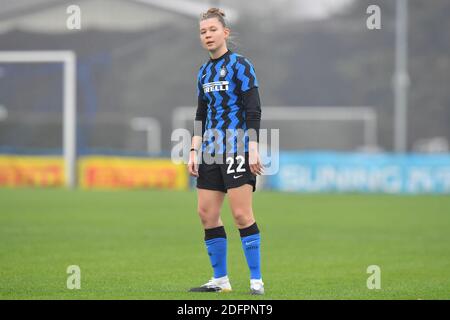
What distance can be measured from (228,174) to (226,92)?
67 cm

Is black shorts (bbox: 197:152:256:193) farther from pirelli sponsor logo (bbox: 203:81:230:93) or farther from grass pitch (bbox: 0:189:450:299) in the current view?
grass pitch (bbox: 0:189:450:299)

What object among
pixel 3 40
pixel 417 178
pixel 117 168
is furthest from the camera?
pixel 3 40

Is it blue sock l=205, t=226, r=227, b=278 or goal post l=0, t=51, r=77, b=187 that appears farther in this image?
goal post l=0, t=51, r=77, b=187

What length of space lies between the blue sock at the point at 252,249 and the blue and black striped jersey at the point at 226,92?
2.22 feet

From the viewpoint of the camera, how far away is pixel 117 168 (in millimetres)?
28484

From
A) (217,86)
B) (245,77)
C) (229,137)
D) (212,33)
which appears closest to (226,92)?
(217,86)

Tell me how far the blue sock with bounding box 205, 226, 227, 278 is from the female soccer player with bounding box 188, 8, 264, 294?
0.14m

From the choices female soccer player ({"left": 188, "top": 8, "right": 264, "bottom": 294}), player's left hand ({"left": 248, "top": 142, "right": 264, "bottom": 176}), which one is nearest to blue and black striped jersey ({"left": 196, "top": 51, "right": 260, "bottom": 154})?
female soccer player ({"left": 188, "top": 8, "right": 264, "bottom": 294})

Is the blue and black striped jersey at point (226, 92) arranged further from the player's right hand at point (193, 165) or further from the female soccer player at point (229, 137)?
the player's right hand at point (193, 165)

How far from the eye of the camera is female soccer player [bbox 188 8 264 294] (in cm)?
766
